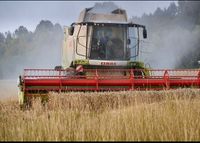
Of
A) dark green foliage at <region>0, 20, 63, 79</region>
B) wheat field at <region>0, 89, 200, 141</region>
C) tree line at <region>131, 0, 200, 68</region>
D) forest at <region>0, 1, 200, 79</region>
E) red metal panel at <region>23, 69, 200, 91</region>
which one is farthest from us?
tree line at <region>131, 0, 200, 68</region>

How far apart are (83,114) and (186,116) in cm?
178

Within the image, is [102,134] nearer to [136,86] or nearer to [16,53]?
[136,86]

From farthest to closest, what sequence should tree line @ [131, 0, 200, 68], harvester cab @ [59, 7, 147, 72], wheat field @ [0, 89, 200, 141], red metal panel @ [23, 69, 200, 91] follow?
tree line @ [131, 0, 200, 68] → harvester cab @ [59, 7, 147, 72] → red metal panel @ [23, 69, 200, 91] → wheat field @ [0, 89, 200, 141]

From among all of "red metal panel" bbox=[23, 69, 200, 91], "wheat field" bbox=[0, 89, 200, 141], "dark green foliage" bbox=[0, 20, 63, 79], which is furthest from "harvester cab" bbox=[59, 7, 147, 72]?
"dark green foliage" bbox=[0, 20, 63, 79]

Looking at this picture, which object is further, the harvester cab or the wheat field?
the harvester cab

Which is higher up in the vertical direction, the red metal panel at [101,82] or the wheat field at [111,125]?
the red metal panel at [101,82]

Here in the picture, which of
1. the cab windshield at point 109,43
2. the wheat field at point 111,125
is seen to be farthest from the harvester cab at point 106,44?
the wheat field at point 111,125

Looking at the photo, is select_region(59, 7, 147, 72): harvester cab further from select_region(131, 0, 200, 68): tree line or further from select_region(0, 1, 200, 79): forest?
select_region(131, 0, 200, 68): tree line

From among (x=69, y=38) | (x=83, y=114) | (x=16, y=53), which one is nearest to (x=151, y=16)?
(x=16, y=53)

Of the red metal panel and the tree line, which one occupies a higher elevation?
the tree line

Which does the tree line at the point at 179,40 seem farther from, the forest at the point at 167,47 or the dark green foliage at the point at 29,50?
the dark green foliage at the point at 29,50

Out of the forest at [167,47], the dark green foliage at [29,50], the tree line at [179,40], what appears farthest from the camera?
the tree line at [179,40]

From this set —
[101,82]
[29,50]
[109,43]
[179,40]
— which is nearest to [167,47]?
[179,40]

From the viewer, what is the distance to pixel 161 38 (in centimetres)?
4122
